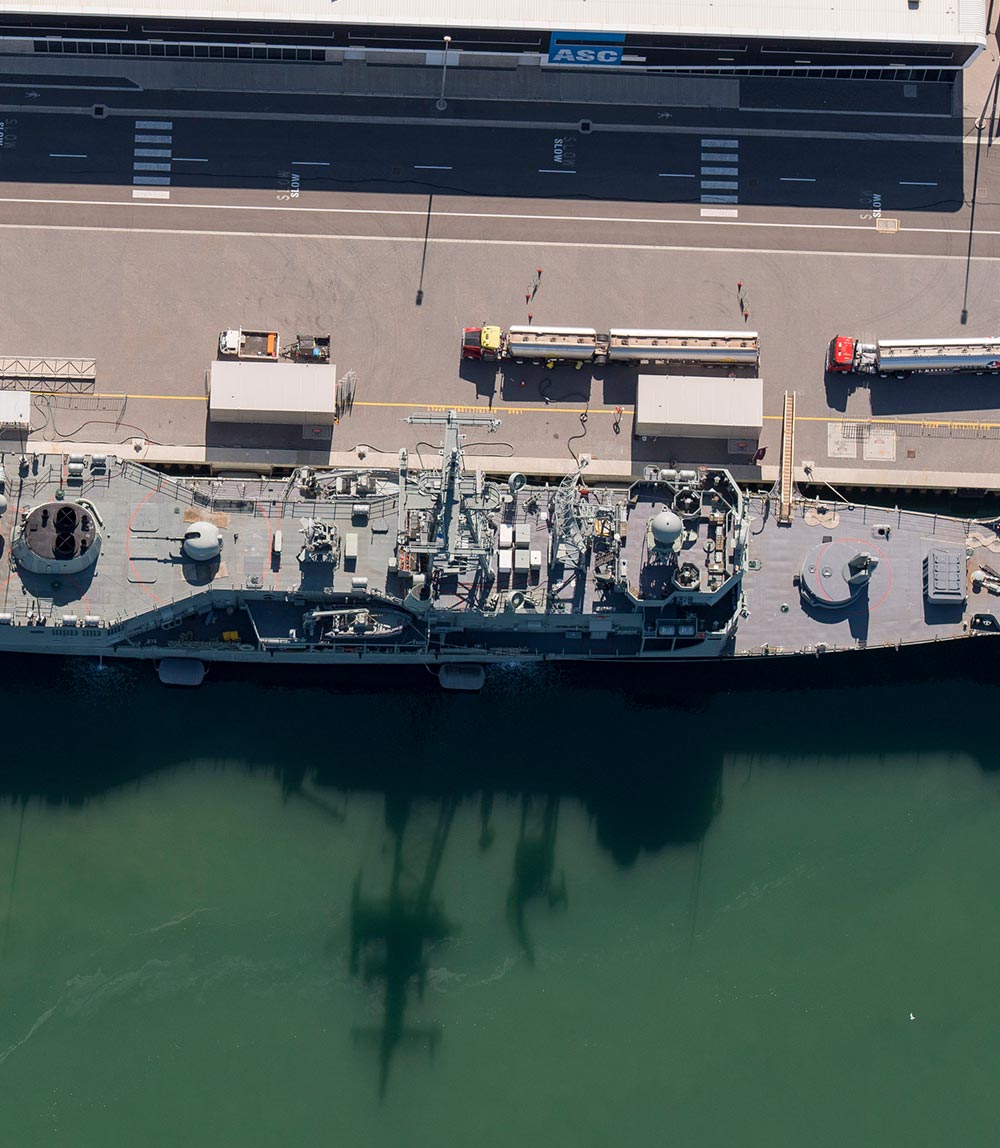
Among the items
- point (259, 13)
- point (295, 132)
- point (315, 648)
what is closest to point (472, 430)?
point (315, 648)

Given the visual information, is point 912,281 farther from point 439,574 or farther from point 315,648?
point 315,648

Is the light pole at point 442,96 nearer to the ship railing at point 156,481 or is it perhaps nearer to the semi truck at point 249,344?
the semi truck at point 249,344

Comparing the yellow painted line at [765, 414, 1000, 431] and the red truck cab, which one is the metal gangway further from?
the red truck cab

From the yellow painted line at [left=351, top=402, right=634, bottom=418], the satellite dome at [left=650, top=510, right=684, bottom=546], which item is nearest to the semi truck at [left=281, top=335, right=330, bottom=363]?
the yellow painted line at [left=351, top=402, right=634, bottom=418]

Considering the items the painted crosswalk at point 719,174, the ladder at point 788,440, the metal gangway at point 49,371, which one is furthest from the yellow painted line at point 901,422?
the metal gangway at point 49,371

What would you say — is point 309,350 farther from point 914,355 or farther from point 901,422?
point 914,355

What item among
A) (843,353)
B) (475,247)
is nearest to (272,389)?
(475,247)
